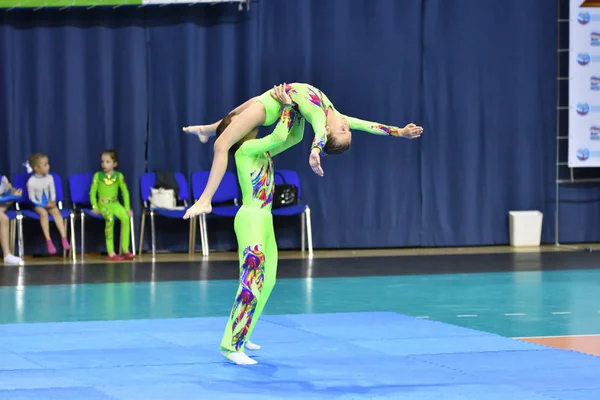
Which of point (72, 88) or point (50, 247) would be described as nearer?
point (50, 247)

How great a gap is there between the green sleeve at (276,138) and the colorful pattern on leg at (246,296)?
50 cm

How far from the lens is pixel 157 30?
11.8 metres

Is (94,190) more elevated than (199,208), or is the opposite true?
(199,208)

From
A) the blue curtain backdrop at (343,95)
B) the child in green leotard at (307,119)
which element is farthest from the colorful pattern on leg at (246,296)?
the blue curtain backdrop at (343,95)

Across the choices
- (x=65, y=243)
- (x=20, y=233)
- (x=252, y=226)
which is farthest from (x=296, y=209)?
(x=252, y=226)

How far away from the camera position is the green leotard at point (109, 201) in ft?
36.8

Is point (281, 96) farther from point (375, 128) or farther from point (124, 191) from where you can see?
point (124, 191)

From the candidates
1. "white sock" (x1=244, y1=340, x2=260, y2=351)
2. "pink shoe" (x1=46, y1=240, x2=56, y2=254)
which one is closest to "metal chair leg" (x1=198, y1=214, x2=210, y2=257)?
"pink shoe" (x1=46, y1=240, x2=56, y2=254)

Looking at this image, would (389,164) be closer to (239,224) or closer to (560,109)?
(560,109)

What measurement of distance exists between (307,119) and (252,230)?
633mm

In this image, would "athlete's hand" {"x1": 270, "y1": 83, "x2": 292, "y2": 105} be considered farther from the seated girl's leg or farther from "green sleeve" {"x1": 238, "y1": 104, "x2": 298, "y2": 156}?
the seated girl's leg

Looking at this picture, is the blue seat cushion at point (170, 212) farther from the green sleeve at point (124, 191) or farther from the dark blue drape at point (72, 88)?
the dark blue drape at point (72, 88)

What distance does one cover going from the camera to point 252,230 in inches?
213

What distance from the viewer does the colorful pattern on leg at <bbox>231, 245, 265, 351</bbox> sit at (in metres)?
5.40
